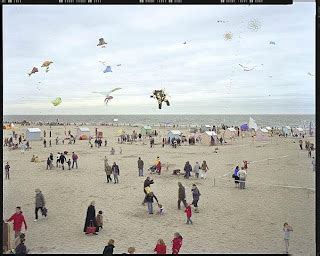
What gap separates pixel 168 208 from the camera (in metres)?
11.2

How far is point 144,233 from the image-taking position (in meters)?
9.14

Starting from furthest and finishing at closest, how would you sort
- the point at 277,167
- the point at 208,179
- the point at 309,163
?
the point at 309,163, the point at 277,167, the point at 208,179

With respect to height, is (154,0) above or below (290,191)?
above

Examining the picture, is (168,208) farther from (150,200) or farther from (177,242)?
(177,242)

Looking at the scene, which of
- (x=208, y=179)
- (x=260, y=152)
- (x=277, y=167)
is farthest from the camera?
(x=260, y=152)

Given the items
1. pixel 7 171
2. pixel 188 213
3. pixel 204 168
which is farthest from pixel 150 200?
pixel 7 171

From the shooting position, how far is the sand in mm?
8539

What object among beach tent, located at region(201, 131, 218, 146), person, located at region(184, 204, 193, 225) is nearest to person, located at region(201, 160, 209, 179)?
person, located at region(184, 204, 193, 225)

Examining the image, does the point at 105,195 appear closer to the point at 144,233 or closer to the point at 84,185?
the point at 84,185

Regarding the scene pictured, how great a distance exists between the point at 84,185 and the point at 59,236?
18.8 ft

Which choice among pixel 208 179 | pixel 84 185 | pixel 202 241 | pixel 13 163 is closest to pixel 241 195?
pixel 208 179

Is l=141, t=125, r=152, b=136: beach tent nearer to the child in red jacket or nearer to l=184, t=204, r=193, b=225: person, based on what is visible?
l=184, t=204, r=193, b=225: person

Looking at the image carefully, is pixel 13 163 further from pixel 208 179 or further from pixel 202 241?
pixel 202 241

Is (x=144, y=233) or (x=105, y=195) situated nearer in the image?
(x=144, y=233)
